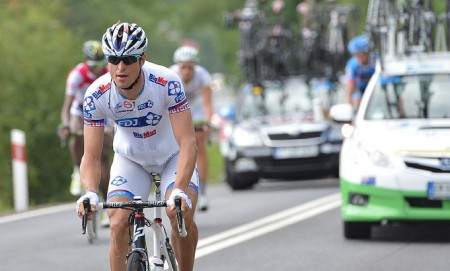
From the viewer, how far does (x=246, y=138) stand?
20953 mm

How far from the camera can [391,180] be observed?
40.7 ft

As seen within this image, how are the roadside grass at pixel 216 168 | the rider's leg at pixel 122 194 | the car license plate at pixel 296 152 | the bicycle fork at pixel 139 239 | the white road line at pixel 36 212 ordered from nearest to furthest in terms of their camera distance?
1. the bicycle fork at pixel 139 239
2. the rider's leg at pixel 122 194
3. the white road line at pixel 36 212
4. the car license plate at pixel 296 152
5. the roadside grass at pixel 216 168

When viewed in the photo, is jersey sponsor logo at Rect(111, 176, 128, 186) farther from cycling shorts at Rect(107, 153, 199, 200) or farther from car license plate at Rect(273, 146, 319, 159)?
car license plate at Rect(273, 146, 319, 159)

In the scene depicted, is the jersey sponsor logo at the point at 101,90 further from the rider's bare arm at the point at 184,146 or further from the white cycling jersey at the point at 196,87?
the white cycling jersey at the point at 196,87

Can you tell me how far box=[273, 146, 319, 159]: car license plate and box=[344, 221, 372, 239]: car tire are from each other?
757 cm

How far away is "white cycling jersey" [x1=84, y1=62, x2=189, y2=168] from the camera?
326 inches

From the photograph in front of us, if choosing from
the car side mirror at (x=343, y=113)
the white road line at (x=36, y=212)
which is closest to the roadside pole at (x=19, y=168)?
the white road line at (x=36, y=212)

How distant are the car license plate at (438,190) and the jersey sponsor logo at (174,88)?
177 inches

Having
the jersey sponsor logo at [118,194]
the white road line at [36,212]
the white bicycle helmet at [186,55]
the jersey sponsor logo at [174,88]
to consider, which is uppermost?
the white bicycle helmet at [186,55]

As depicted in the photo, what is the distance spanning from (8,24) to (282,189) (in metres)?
18.1

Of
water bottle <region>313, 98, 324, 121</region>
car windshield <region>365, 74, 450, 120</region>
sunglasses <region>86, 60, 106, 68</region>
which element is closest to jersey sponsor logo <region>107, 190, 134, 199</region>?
car windshield <region>365, 74, 450, 120</region>

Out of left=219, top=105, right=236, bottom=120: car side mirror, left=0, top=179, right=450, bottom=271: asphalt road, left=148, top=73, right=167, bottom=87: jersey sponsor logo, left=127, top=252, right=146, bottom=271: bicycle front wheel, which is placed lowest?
left=0, top=179, right=450, bottom=271: asphalt road

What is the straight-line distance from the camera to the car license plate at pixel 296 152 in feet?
68.1

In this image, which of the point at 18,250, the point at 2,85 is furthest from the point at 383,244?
the point at 2,85
